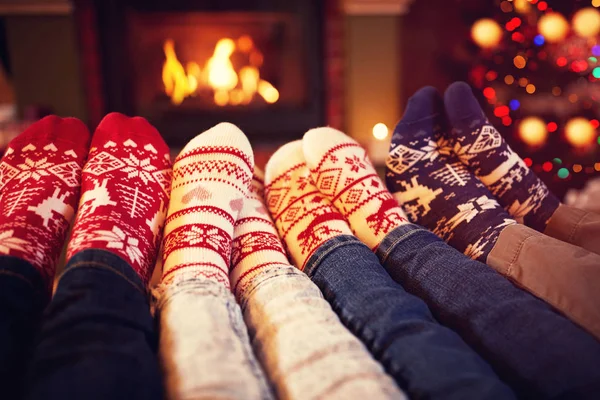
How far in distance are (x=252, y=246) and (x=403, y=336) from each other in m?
0.30

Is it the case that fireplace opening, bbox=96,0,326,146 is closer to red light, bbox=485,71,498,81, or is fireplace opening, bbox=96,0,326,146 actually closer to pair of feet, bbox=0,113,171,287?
red light, bbox=485,71,498,81

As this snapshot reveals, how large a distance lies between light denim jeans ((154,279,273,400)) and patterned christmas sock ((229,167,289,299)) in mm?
110

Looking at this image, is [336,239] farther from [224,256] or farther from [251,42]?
[251,42]

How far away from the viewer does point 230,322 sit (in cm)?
45

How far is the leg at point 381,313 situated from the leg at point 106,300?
0.20 m

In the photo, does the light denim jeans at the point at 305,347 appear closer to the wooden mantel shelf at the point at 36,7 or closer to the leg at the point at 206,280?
the leg at the point at 206,280

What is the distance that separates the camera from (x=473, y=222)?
671mm

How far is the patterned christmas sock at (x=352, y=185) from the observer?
70 cm

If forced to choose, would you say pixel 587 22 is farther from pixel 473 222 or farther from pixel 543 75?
pixel 473 222

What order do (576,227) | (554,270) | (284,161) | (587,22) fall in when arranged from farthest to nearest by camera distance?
(587,22), (284,161), (576,227), (554,270)

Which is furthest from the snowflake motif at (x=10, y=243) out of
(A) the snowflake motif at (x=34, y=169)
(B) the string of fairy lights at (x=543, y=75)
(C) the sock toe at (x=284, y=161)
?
(B) the string of fairy lights at (x=543, y=75)

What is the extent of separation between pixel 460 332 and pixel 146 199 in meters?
0.46

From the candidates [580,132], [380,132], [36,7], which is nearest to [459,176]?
[380,132]

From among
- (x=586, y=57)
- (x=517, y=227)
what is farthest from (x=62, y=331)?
(x=586, y=57)
